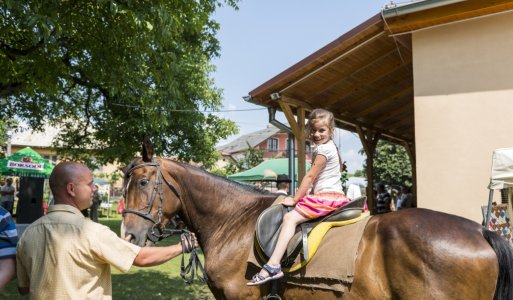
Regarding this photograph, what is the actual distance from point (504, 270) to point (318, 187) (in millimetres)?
1413

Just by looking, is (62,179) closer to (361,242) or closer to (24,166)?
(361,242)

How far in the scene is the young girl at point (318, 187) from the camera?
305 cm

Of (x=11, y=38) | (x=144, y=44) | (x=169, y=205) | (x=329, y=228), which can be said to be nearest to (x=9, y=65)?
(x=11, y=38)

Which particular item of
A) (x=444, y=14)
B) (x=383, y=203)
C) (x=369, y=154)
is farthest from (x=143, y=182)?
(x=383, y=203)

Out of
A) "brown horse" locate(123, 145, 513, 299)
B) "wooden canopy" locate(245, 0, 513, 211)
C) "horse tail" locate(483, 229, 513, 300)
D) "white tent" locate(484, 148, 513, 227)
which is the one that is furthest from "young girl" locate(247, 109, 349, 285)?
A: "wooden canopy" locate(245, 0, 513, 211)

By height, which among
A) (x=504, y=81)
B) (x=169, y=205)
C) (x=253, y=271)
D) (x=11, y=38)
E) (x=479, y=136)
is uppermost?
(x=11, y=38)

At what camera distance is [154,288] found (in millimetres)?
7285

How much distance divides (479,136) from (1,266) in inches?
264

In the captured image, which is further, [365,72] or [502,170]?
[365,72]

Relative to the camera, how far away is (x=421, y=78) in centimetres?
698

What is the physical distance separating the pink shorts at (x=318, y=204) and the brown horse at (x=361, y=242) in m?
0.31

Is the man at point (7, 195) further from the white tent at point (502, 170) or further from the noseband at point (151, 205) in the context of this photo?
the white tent at point (502, 170)

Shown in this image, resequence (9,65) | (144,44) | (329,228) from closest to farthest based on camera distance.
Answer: (329,228), (144,44), (9,65)

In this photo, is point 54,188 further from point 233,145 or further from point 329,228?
point 233,145
